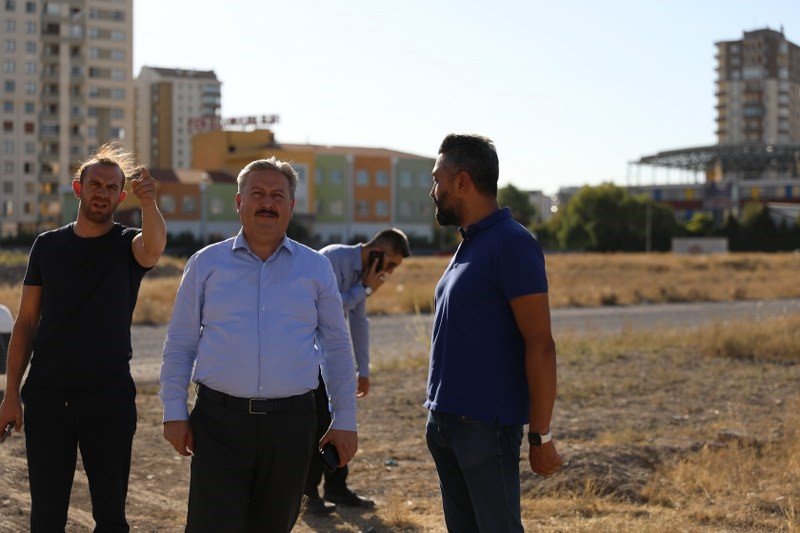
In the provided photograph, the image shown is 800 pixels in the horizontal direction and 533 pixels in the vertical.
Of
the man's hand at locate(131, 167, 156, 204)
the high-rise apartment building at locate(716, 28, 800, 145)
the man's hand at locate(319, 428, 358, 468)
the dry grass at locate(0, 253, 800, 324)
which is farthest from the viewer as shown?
the high-rise apartment building at locate(716, 28, 800, 145)

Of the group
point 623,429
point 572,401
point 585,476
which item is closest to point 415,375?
point 572,401

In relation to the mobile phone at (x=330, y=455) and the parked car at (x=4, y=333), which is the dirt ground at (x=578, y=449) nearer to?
the parked car at (x=4, y=333)

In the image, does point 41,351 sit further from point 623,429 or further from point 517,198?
point 517,198

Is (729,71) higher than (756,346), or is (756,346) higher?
(729,71)

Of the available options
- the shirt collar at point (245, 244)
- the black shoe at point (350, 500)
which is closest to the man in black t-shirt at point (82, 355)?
the shirt collar at point (245, 244)

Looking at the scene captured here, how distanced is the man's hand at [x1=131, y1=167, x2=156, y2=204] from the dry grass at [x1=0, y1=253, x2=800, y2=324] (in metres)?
17.0

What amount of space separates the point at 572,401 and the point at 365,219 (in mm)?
85541

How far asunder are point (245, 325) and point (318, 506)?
3059 millimetres

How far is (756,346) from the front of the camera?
630 inches

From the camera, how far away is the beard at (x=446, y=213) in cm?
412

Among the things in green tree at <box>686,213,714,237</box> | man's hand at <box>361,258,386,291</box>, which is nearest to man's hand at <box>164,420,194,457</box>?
man's hand at <box>361,258,386,291</box>

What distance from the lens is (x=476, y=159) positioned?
13.3 feet

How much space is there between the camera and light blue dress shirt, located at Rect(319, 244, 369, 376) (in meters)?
7.02

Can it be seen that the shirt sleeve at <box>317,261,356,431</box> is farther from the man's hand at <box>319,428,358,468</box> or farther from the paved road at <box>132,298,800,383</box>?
the paved road at <box>132,298,800,383</box>
